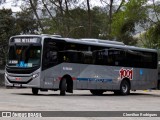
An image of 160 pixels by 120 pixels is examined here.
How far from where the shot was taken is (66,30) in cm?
6000

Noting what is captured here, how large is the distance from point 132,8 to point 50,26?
2441cm

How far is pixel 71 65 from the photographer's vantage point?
26984mm

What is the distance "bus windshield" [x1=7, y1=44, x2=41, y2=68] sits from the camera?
83.2ft

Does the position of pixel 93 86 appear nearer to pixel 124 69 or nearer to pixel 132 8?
pixel 124 69

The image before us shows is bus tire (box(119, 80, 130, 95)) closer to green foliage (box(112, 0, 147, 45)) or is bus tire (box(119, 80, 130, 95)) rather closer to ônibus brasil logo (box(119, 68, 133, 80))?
ônibus brasil logo (box(119, 68, 133, 80))

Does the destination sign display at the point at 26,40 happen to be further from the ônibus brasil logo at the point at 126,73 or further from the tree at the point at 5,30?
the tree at the point at 5,30

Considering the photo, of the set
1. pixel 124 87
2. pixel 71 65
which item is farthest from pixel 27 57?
pixel 124 87

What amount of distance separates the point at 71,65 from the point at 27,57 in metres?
2.80

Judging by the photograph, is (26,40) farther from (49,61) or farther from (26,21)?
(26,21)

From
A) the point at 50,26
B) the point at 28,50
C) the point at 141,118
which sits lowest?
the point at 141,118

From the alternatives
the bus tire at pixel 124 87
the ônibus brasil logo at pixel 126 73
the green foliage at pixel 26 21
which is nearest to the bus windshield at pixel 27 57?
the ônibus brasil logo at pixel 126 73

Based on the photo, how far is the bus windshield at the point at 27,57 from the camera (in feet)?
83.2

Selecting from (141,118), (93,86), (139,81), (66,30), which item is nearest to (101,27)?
(66,30)

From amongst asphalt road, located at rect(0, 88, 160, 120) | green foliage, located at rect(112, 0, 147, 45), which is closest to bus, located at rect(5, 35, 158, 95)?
asphalt road, located at rect(0, 88, 160, 120)
